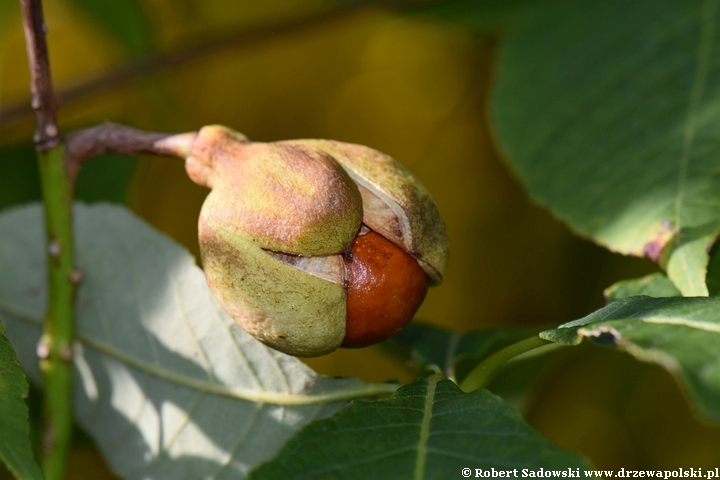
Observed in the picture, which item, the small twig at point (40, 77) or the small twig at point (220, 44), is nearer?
the small twig at point (40, 77)

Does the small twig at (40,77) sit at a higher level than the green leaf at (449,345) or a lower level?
higher

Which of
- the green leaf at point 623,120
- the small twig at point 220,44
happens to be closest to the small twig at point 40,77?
the green leaf at point 623,120

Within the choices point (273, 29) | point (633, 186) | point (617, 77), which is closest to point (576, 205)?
point (633, 186)

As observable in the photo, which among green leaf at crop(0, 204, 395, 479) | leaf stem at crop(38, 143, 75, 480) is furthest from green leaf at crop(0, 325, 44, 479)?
green leaf at crop(0, 204, 395, 479)

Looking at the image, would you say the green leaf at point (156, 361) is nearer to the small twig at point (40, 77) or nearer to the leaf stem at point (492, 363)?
the leaf stem at point (492, 363)

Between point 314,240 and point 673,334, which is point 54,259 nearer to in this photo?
point 314,240

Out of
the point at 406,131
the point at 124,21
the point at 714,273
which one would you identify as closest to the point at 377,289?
the point at 714,273

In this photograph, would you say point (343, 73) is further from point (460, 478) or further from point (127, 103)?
point (460, 478)
